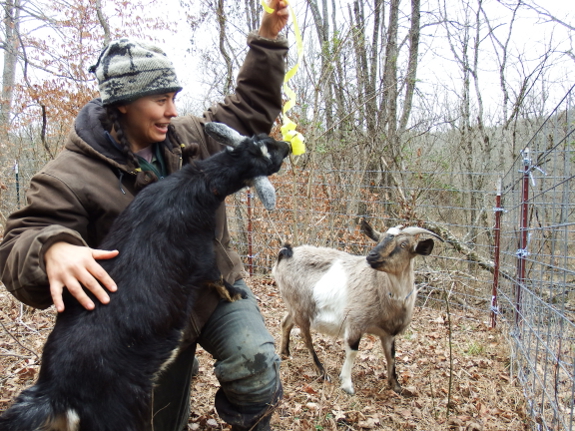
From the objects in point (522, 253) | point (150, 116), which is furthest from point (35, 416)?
point (522, 253)

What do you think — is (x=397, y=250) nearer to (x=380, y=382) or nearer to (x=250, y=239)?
(x=380, y=382)

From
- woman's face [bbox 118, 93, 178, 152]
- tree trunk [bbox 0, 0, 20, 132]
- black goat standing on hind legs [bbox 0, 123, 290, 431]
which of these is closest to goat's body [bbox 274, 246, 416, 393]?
black goat standing on hind legs [bbox 0, 123, 290, 431]

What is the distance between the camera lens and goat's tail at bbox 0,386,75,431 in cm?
154

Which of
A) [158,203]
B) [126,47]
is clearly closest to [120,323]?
[158,203]

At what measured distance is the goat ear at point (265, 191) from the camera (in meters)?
2.08

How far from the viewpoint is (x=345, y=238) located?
7281 mm

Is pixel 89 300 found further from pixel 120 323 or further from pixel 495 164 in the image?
pixel 495 164

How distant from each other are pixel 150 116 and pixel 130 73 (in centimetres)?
22

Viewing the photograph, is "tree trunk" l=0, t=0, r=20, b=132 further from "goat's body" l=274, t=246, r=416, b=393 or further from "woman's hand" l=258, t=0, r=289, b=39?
"woman's hand" l=258, t=0, r=289, b=39

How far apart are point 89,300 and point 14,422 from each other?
474mm

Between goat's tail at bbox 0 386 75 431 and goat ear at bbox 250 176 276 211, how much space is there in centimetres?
116

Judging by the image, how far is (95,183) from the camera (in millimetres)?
2092

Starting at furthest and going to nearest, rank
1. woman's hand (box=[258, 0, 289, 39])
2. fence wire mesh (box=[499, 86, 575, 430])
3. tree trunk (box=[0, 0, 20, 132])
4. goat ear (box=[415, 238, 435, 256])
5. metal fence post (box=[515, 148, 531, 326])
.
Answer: tree trunk (box=[0, 0, 20, 132]), metal fence post (box=[515, 148, 531, 326]), goat ear (box=[415, 238, 435, 256]), fence wire mesh (box=[499, 86, 575, 430]), woman's hand (box=[258, 0, 289, 39])

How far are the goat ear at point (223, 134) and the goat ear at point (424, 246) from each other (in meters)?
2.00
